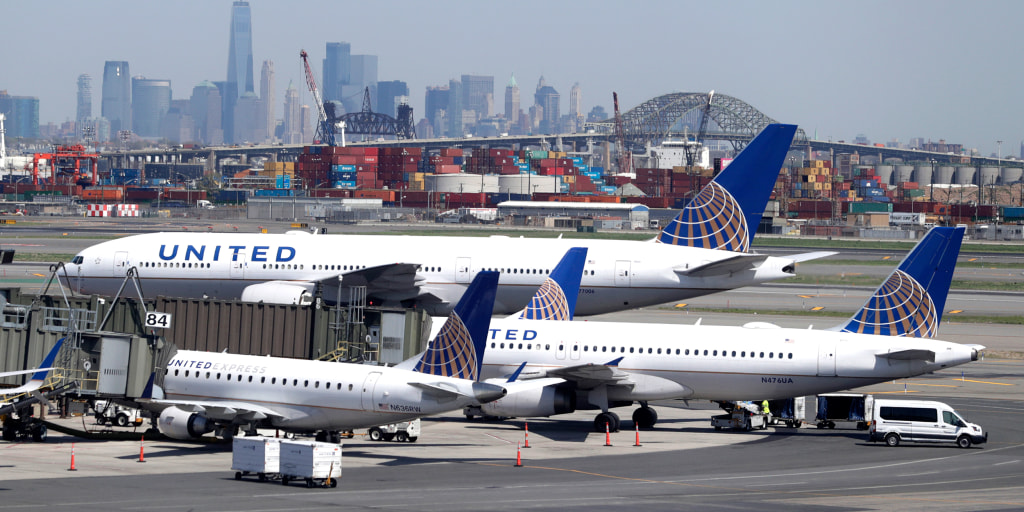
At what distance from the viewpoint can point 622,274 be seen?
60000 millimetres

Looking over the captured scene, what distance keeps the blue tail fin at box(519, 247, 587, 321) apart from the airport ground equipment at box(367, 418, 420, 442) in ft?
34.9

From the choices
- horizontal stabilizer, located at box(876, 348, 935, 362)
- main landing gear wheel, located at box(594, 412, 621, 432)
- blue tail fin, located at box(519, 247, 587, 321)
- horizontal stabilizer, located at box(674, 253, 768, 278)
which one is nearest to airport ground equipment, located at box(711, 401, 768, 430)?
main landing gear wheel, located at box(594, 412, 621, 432)

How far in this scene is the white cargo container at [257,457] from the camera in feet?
111

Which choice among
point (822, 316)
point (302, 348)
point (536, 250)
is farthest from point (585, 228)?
point (302, 348)

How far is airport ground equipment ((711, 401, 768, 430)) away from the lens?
45.8 meters

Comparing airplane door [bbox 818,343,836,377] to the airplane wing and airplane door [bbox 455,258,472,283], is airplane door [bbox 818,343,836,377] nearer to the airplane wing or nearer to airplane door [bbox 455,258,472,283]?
the airplane wing

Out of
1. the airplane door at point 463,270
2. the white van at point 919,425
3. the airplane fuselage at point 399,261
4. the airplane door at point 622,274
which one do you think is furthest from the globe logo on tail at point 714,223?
the white van at point 919,425

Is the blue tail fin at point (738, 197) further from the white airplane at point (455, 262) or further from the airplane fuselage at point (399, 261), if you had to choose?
the airplane fuselage at point (399, 261)

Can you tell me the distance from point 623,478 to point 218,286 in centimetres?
3281

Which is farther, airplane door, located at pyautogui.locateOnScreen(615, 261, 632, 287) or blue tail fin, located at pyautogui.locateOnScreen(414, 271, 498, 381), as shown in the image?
airplane door, located at pyautogui.locateOnScreen(615, 261, 632, 287)

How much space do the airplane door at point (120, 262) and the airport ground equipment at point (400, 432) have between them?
86.7ft

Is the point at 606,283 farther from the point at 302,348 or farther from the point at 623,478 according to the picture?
the point at 623,478

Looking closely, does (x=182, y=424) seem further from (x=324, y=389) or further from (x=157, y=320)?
(x=157, y=320)

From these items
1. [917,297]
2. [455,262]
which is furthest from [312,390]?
[455,262]
